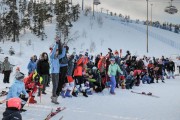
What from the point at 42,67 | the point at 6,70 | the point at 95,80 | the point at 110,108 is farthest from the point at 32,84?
the point at 6,70

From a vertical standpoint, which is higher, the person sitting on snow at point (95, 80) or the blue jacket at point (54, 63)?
the blue jacket at point (54, 63)

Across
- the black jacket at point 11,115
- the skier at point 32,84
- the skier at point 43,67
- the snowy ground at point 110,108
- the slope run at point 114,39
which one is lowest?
the snowy ground at point 110,108

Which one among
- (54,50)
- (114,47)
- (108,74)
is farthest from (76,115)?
(114,47)

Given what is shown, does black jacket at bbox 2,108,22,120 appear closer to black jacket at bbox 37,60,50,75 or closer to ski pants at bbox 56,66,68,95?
ski pants at bbox 56,66,68,95

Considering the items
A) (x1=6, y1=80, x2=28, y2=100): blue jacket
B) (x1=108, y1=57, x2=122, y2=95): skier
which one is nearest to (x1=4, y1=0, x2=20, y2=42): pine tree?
(x1=108, y1=57, x2=122, y2=95): skier

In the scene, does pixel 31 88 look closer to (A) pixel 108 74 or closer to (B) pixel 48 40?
(A) pixel 108 74

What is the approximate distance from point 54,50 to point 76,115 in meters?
2.34

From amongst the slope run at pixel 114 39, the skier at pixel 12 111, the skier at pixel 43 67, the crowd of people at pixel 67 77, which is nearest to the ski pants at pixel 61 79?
the crowd of people at pixel 67 77

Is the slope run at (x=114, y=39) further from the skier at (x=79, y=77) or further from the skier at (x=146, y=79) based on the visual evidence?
the skier at (x=79, y=77)

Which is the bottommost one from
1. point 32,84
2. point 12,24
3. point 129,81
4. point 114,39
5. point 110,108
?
point 110,108

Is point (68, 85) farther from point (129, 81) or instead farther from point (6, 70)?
point (6, 70)

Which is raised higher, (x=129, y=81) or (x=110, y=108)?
(x=129, y=81)

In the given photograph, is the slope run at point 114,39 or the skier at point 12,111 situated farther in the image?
the slope run at point 114,39

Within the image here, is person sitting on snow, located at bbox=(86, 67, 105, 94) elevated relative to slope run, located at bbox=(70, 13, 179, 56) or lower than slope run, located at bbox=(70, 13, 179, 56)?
lower
